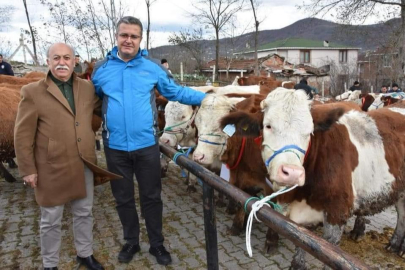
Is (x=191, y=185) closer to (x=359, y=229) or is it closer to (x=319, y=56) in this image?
(x=359, y=229)

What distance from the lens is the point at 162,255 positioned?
3.39 m

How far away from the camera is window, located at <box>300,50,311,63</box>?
54.1 metres

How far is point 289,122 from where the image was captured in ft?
8.19

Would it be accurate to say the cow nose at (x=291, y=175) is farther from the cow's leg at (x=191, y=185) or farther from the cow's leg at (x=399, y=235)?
the cow's leg at (x=191, y=185)

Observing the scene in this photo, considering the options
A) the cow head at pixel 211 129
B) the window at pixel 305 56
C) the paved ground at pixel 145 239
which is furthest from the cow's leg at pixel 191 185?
the window at pixel 305 56

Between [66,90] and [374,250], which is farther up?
[66,90]

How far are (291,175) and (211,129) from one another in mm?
1698

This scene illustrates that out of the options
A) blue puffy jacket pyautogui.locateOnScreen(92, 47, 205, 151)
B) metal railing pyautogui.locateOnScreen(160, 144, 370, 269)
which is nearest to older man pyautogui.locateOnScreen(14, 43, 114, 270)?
blue puffy jacket pyautogui.locateOnScreen(92, 47, 205, 151)

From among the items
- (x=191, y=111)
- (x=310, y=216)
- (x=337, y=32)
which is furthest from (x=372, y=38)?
(x=310, y=216)

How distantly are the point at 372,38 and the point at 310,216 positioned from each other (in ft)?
75.1

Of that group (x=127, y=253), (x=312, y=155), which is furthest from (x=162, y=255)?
(x=312, y=155)

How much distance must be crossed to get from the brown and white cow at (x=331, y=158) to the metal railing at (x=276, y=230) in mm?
354

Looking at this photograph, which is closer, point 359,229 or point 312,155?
point 312,155

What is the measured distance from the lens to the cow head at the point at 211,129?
12.3 feet
